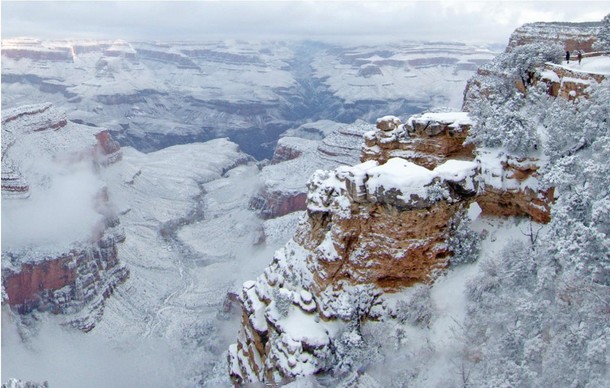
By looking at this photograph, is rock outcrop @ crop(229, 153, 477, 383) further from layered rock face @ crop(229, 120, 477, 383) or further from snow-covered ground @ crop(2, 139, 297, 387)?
snow-covered ground @ crop(2, 139, 297, 387)

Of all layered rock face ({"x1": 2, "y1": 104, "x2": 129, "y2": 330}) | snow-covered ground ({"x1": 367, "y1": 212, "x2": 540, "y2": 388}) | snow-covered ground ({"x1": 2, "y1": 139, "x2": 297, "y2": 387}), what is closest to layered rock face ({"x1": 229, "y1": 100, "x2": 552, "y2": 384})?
snow-covered ground ({"x1": 367, "y1": 212, "x2": 540, "y2": 388})

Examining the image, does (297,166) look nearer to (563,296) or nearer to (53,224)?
(53,224)

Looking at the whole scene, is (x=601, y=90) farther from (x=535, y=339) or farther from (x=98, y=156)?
(x=98, y=156)

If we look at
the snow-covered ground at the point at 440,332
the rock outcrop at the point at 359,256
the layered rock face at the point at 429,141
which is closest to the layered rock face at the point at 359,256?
the rock outcrop at the point at 359,256

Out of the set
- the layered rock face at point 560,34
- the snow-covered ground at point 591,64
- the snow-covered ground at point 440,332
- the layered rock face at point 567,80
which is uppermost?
the layered rock face at point 560,34

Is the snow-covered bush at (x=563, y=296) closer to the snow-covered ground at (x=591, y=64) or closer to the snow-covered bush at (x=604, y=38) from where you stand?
the snow-covered ground at (x=591, y=64)
